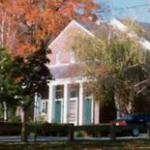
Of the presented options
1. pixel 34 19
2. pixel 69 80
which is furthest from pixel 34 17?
pixel 69 80

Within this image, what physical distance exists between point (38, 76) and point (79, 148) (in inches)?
697

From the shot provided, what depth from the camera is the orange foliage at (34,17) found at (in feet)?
171

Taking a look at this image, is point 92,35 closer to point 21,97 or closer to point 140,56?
point 140,56

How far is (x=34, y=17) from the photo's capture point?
174 feet

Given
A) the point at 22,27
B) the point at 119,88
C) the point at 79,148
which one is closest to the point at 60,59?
the point at 22,27

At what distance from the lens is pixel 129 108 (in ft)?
164

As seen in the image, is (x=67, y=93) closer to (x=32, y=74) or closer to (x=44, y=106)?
(x=44, y=106)

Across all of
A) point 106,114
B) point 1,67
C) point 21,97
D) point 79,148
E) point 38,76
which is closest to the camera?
point 79,148

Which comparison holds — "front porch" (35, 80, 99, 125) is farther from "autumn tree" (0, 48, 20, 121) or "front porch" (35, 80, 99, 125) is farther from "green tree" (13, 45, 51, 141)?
"autumn tree" (0, 48, 20, 121)

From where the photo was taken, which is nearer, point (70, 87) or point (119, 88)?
point (119, 88)

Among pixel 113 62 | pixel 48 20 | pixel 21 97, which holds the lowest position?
pixel 21 97

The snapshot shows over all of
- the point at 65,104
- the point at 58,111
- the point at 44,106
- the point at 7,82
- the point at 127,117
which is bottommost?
the point at 127,117

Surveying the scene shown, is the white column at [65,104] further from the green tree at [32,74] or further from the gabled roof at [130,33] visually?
the green tree at [32,74]

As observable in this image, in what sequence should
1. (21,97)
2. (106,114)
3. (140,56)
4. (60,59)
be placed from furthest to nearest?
(60,59), (106,114), (140,56), (21,97)
